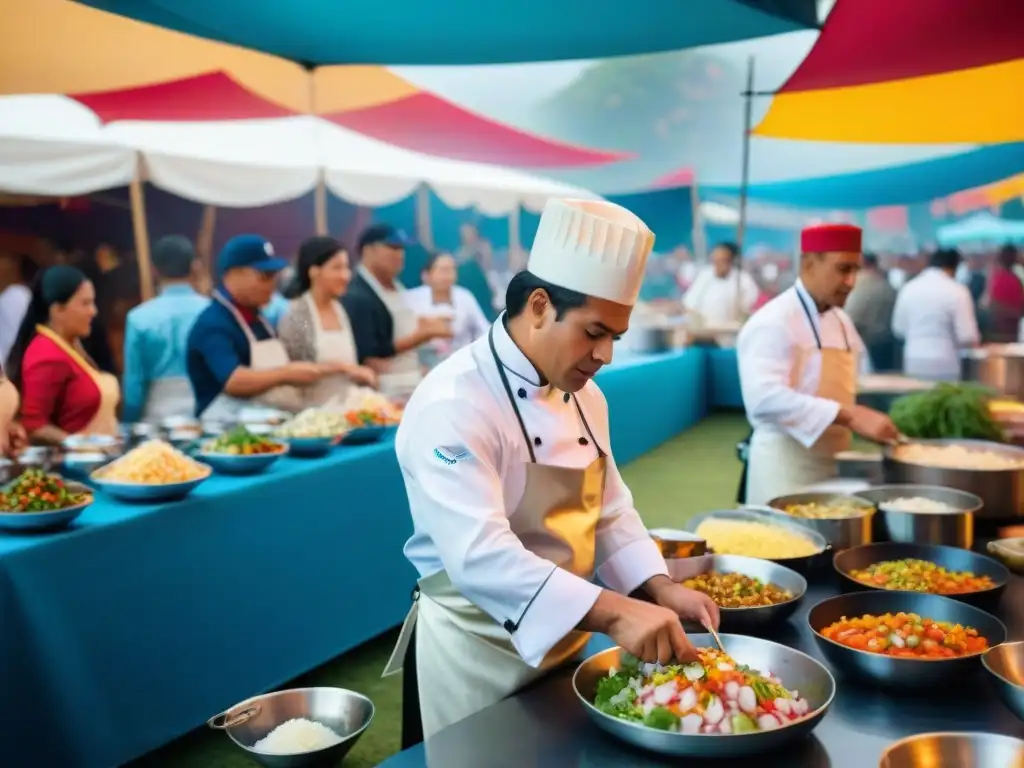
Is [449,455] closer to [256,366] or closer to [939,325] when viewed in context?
[256,366]

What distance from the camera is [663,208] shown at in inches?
460

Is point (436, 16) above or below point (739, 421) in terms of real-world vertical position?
above

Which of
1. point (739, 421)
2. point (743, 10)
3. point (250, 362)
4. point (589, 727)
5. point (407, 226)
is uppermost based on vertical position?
point (743, 10)

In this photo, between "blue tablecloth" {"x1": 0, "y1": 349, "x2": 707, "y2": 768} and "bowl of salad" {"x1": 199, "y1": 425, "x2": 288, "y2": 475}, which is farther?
"bowl of salad" {"x1": 199, "y1": 425, "x2": 288, "y2": 475}

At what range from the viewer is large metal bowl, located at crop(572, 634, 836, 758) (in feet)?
3.86

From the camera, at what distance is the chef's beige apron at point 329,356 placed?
3.99 m

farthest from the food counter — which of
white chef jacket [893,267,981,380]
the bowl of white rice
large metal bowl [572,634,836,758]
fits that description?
white chef jacket [893,267,981,380]

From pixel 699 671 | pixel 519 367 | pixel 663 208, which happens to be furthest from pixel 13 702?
pixel 663 208

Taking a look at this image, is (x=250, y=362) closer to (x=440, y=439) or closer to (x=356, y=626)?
(x=356, y=626)

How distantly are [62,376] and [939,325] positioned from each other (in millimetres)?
6114

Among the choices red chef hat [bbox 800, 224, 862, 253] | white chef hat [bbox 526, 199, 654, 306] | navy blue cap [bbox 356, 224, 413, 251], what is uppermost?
navy blue cap [bbox 356, 224, 413, 251]

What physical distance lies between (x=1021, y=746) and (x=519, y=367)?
2.94ft

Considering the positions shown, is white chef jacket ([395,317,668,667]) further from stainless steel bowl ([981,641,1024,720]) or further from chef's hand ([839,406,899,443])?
chef's hand ([839,406,899,443])

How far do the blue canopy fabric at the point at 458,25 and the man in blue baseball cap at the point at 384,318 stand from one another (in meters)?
1.24
